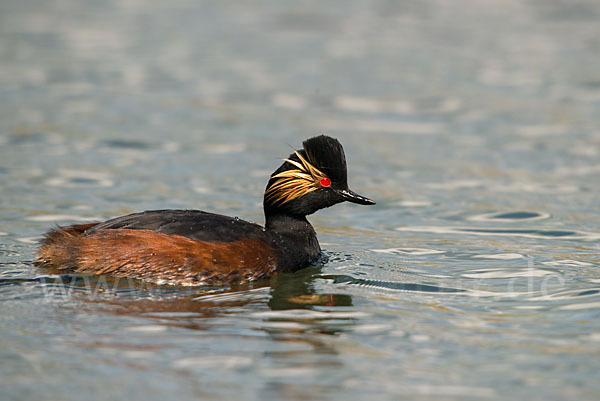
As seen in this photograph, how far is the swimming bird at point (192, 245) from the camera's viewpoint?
873 cm

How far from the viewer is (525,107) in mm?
17344

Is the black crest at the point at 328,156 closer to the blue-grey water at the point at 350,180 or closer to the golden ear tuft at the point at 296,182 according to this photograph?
the golden ear tuft at the point at 296,182

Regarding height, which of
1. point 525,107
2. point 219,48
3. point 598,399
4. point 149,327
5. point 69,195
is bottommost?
point 598,399

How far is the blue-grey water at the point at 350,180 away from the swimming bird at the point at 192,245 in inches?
7.6

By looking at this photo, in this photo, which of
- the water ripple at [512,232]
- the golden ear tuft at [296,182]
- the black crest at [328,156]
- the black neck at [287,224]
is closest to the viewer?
the black crest at [328,156]

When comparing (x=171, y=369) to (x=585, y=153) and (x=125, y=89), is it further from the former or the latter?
(x=125, y=89)

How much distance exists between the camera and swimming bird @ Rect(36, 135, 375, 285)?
344 inches

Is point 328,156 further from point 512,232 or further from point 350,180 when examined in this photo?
point 350,180

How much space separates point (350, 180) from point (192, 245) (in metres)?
5.41

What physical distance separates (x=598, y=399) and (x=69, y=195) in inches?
324

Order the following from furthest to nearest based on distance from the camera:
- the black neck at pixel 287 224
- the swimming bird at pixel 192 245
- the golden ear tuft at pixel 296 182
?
the black neck at pixel 287 224 < the golden ear tuft at pixel 296 182 < the swimming bird at pixel 192 245

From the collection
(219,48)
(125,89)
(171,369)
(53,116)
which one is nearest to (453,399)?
(171,369)

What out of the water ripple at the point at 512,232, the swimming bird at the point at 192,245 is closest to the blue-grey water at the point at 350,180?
the water ripple at the point at 512,232

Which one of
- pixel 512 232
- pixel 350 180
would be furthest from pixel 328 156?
pixel 350 180
